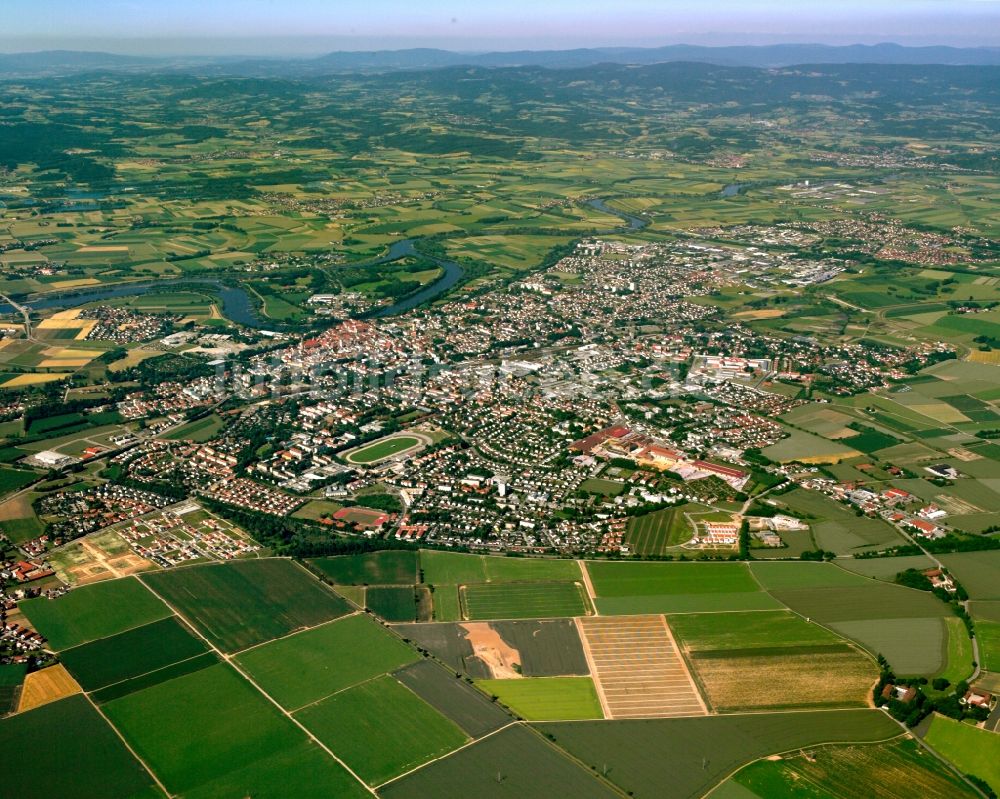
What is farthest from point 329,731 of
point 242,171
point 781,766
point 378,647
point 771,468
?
point 242,171

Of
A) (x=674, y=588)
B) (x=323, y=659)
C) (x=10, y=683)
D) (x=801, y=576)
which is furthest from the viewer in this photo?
(x=801, y=576)

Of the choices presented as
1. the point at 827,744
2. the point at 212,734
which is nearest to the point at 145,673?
the point at 212,734

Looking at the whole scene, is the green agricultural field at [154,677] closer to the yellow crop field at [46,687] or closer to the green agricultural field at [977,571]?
the yellow crop field at [46,687]

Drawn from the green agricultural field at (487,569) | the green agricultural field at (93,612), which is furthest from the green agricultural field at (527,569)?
the green agricultural field at (93,612)

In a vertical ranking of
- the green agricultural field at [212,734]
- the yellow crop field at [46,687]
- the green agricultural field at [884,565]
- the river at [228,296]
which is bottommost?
the green agricultural field at [212,734]

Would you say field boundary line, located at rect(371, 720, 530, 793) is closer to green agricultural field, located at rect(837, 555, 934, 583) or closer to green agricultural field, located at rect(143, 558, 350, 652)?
green agricultural field, located at rect(143, 558, 350, 652)

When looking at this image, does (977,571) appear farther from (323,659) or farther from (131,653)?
(131,653)

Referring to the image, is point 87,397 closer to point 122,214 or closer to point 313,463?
point 313,463
